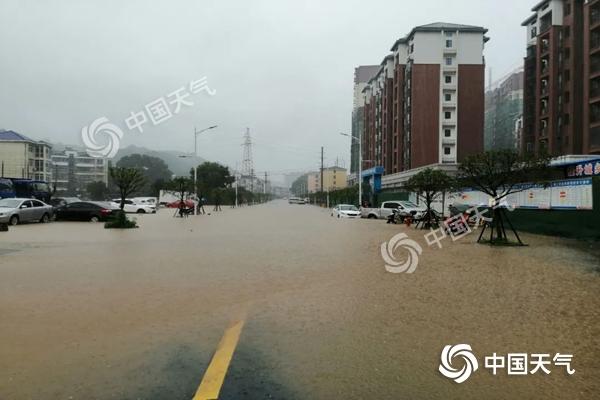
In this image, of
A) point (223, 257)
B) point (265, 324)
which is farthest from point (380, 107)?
point (265, 324)

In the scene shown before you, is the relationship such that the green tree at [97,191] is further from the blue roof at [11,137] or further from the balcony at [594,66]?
the balcony at [594,66]

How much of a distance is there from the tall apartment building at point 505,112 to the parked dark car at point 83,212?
5784cm

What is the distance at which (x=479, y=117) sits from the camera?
201 feet

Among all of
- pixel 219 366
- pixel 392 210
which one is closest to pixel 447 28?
pixel 392 210

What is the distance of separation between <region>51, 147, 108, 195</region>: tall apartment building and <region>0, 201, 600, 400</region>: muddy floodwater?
102m

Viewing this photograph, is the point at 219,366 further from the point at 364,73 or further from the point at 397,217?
the point at 364,73

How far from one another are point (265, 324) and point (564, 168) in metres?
19.0

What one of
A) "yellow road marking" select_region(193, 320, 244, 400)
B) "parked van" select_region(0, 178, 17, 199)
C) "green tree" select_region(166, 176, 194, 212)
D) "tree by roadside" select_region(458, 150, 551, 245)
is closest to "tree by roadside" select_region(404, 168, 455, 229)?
"tree by roadside" select_region(458, 150, 551, 245)

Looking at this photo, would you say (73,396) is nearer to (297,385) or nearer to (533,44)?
(297,385)

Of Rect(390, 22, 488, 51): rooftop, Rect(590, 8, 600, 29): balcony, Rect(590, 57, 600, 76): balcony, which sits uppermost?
Rect(390, 22, 488, 51): rooftop

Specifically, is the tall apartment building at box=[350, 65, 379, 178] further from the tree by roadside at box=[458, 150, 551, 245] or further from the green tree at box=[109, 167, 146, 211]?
the tree by roadside at box=[458, 150, 551, 245]

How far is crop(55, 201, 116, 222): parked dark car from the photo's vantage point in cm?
2661

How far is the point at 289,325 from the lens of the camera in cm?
555

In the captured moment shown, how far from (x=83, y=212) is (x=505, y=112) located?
219ft
